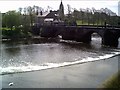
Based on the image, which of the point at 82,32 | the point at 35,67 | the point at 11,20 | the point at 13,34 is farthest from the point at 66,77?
the point at 11,20

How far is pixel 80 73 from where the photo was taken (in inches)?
1336

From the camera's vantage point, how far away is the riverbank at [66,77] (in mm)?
28250

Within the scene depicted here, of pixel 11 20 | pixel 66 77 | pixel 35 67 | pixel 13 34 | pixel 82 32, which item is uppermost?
pixel 11 20

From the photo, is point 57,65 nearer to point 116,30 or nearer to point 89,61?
point 89,61

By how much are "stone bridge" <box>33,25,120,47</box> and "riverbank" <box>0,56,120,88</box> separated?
2819 centimetres

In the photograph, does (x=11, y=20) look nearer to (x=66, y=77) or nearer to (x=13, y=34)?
(x=13, y=34)

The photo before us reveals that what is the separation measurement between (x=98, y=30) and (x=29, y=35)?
26.0 metres

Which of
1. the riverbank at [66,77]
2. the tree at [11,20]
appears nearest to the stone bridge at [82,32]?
the tree at [11,20]

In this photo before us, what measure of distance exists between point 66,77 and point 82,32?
151 feet

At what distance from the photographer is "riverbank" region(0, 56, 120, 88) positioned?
28.2m

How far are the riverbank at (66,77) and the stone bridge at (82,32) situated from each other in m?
28.2

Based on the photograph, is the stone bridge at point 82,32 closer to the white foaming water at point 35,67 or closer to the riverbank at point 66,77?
the white foaming water at point 35,67

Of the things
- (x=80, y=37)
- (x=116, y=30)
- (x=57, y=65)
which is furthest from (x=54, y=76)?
(x=80, y=37)

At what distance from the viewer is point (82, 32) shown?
76812 mm
